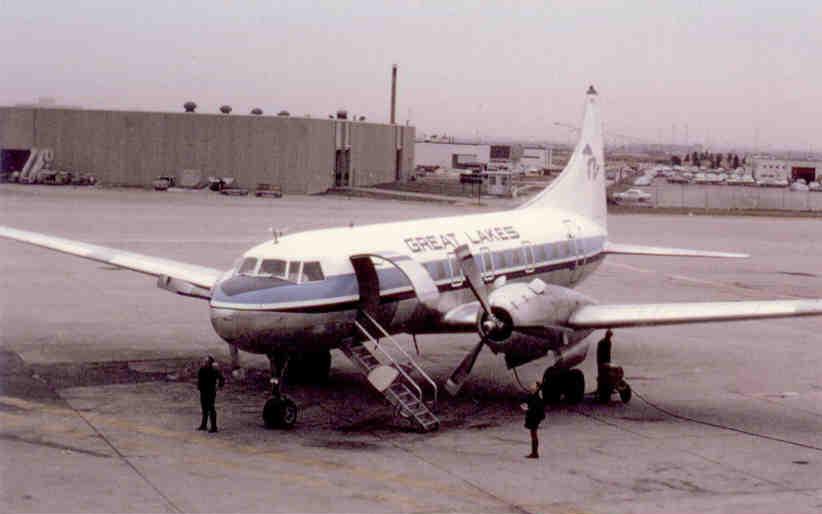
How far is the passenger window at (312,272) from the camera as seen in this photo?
2275 cm

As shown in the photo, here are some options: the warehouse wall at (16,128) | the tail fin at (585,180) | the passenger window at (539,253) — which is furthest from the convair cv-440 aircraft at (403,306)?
the warehouse wall at (16,128)

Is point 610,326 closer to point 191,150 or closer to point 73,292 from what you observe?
point 73,292

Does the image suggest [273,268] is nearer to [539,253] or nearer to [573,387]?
[573,387]

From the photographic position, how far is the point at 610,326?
2486cm

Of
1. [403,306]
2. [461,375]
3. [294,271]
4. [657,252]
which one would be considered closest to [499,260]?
[403,306]

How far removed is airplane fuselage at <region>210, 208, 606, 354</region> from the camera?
72.0 feet

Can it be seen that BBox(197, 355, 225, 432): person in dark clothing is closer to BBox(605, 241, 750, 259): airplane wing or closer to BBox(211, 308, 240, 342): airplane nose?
BBox(211, 308, 240, 342): airplane nose

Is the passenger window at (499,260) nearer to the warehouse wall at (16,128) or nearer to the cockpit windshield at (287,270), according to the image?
the cockpit windshield at (287,270)

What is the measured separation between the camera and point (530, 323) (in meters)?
23.3

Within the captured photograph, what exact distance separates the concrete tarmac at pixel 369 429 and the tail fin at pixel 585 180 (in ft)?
13.1

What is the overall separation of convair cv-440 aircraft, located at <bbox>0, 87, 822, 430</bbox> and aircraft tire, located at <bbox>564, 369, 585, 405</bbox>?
0.02 metres

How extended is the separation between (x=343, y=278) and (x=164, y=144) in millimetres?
84569

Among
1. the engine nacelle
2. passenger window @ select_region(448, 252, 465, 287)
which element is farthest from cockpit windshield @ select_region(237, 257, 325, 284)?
passenger window @ select_region(448, 252, 465, 287)

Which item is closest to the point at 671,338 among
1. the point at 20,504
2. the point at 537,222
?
the point at 537,222
